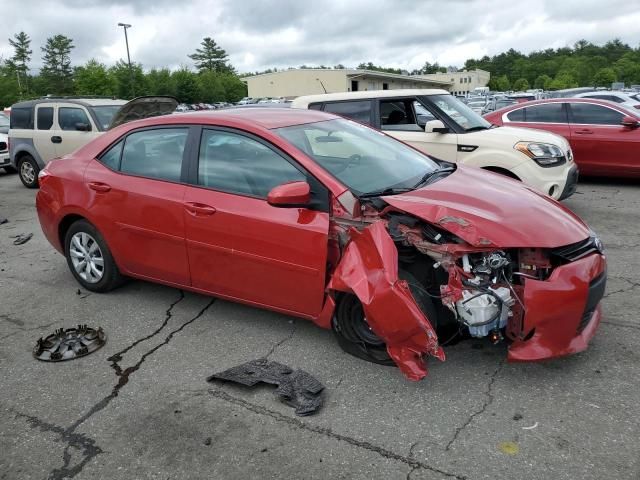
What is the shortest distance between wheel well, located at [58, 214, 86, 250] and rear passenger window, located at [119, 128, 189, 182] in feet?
2.17

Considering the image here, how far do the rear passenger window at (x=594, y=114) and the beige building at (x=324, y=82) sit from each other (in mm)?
40051

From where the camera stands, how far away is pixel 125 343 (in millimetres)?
3951

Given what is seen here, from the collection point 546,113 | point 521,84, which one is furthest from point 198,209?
point 521,84

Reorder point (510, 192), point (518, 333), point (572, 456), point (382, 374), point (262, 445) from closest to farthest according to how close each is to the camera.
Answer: point (572, 456) → point (262, 445) → point (518, 333) → point (382, 374) → point (510, 192)

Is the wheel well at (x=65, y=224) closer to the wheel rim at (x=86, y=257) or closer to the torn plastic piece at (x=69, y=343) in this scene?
the wheel rim at (x=86, y=257)

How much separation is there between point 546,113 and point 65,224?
836 cm

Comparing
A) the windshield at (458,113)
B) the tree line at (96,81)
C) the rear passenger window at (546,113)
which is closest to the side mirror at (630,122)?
the rear passenger window at (546,113)

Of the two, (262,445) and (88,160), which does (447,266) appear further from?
(88,160)

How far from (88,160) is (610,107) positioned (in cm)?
847

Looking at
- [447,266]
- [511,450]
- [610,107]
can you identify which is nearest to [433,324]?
[447,266]

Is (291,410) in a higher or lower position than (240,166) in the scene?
lower

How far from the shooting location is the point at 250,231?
11.9 ft

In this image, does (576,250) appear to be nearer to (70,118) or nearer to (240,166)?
(240,166)

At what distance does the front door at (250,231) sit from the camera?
3.47 m
